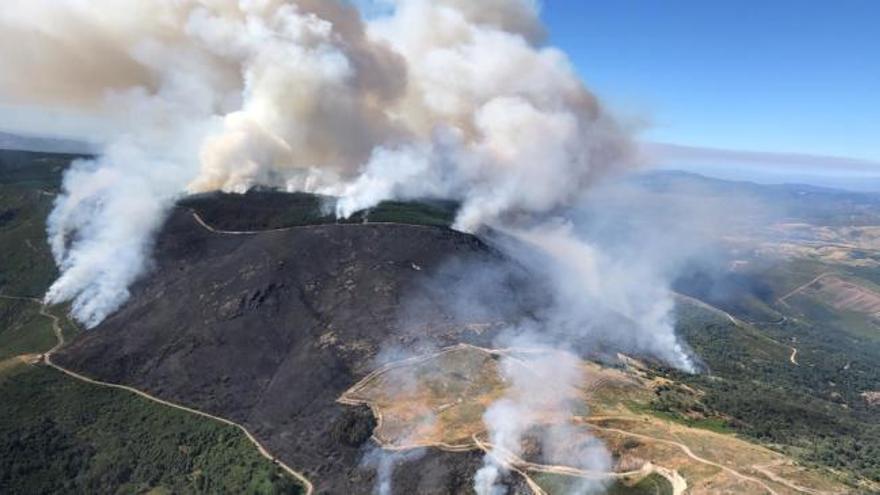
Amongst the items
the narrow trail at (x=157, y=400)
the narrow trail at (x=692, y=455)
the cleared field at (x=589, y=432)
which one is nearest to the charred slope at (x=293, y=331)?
the narrow trail at (x=157, y=400)

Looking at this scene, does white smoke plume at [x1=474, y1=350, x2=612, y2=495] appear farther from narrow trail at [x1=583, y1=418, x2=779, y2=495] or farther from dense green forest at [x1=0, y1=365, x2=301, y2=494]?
dense green forest at [x1=0, y1=365, x2=301, y2=494]

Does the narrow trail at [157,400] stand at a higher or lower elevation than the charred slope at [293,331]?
lower

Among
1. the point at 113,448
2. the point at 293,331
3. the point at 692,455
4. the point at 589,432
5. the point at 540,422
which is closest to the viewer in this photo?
the point at 692,455

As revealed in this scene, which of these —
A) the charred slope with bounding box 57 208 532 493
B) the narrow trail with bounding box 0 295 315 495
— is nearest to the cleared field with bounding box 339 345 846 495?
the charred slope with bounding box 57 208 532 493

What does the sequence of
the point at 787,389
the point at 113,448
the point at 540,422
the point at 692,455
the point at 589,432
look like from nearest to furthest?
the point at 692,455 → the point at 589,432 → the point at 540,422 → the point at 113,448 → the point at 787,389

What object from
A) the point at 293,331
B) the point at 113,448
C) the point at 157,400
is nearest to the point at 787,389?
the point at 293,331

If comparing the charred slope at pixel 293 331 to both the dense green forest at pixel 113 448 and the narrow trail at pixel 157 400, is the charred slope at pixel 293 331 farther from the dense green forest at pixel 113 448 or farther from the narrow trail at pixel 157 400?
the dense green forest at pixel 113 448

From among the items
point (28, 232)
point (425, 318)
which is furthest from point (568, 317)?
point (28, 232)

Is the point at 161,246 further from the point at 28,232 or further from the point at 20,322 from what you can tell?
the point at 28,232

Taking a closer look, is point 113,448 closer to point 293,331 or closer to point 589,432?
point 293,331
